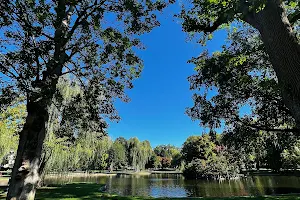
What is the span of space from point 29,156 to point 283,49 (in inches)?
226

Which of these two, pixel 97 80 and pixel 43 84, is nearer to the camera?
pixel 43 84

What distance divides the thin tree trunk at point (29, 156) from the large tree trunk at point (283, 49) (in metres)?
5.16

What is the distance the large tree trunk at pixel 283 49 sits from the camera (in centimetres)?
346

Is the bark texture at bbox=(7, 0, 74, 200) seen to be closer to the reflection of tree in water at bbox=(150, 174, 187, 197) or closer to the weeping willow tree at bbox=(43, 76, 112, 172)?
the weeping willow tree at bbox=(43, 76, 112, 172)

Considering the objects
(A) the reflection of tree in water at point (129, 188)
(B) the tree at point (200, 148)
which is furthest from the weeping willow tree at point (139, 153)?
(A) the reflection of tree in water at point (129, 188)

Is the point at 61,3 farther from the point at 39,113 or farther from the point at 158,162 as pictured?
the point at 158,162

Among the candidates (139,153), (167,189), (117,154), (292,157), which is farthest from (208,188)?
(117,154)

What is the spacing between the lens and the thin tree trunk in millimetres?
5039

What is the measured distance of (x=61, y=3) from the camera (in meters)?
5.67

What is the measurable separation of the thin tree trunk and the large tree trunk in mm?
5156

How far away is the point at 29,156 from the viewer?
5.20 metres

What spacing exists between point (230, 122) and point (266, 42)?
7.19 meters

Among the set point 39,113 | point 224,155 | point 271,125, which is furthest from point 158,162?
point 39,113

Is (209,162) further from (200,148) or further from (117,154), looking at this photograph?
(117,154)
